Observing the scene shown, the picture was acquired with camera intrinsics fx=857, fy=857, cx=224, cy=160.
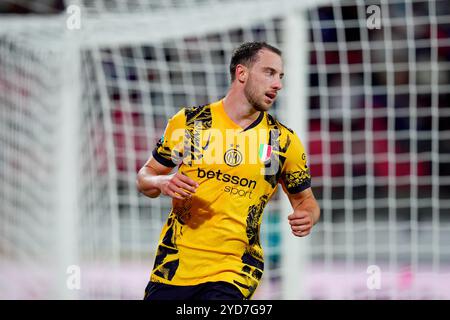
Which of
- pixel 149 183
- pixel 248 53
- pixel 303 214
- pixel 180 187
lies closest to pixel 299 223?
pixel 303 214

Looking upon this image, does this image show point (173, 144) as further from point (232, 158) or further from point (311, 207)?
point (311, 207)

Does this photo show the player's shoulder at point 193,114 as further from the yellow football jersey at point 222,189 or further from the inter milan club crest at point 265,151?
the inter milan club crest at point 265,151

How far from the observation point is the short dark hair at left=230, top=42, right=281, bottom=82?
3.68 m

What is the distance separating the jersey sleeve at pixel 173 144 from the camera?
371 centimetres

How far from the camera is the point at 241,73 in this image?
3705mm

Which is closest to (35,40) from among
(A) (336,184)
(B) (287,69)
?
(B) (287,69)

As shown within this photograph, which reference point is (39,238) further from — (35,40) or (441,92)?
(441,92)

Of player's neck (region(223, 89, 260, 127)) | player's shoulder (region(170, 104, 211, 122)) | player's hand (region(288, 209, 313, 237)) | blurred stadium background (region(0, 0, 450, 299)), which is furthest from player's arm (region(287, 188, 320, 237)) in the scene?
blurred stadium background (region(0, 0, 450, 299))

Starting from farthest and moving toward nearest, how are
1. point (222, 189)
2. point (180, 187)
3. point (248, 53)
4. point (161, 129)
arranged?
point (161, 129)
point (248, 53)
point (222, 189)
point (180, 187)

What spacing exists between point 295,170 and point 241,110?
1.15 ft

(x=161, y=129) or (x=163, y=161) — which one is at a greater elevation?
(x=161, y=129)

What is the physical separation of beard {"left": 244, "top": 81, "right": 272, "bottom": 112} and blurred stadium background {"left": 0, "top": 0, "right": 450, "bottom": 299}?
6.67 ft

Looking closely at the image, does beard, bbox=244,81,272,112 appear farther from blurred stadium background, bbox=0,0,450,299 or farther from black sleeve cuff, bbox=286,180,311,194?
blurred stadium background, bbox=0,0,450,299

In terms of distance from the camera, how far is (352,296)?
22.4ft
